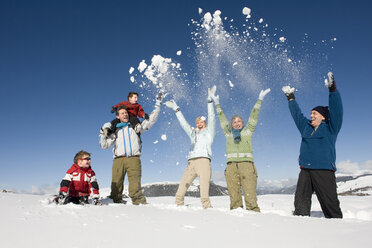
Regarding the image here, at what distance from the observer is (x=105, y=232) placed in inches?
105

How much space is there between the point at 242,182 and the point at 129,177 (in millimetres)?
2239

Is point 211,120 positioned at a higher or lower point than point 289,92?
lower

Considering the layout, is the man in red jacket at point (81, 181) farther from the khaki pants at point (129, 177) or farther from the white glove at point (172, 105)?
the white glove at point (172, 105)

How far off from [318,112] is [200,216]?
282cm

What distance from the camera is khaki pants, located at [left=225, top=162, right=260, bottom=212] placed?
4.99 m

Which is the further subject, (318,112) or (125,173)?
(125,173)

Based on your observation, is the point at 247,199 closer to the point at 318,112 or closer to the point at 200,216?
the point at 200,216

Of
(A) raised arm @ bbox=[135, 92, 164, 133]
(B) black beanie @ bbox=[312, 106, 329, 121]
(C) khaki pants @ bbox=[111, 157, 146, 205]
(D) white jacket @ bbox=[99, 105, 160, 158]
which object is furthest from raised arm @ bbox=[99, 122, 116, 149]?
(B) black beanie @ bbox=[312, 106, 329, 121]

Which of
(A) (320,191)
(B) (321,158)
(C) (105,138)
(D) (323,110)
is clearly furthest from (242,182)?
(C) (105,138)

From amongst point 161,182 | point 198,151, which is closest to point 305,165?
point 198,151

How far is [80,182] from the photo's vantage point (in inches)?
200

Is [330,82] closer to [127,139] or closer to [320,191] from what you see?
[320,191]

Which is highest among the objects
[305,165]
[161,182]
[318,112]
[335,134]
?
[318,112]

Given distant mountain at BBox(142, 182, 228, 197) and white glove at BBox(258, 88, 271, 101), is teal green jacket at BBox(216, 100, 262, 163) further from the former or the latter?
distant mountain at BBox(142, 182, 228, 197)
